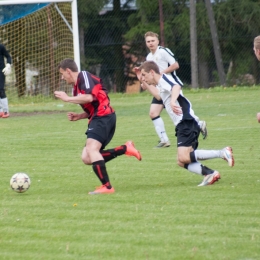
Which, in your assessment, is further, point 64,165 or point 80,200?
point 64,165

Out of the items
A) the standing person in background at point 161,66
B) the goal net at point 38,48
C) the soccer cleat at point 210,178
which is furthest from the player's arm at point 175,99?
the goal net at point 38,48

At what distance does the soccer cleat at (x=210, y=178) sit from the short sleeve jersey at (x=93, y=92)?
4.26 ft

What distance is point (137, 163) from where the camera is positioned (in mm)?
10828

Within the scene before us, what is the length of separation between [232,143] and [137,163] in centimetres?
233

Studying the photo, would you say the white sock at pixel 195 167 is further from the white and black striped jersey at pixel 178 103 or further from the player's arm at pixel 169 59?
the player's arm at pixel 169 59

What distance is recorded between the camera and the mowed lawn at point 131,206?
5.54 m

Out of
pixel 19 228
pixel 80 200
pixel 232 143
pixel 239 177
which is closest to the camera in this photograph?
pixel 19 228

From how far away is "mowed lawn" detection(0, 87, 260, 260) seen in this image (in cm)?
554

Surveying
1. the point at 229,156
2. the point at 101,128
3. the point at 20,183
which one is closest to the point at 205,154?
the point at 229,156

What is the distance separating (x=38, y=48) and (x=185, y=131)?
15.8 meters

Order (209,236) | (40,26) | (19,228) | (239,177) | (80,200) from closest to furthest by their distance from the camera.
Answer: (209,236), (19,228), (80,200), (239,177), (40,26)

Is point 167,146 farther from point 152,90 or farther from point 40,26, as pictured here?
point 40,26

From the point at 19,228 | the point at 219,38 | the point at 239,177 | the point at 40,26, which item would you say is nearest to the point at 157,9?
the point at 219,38

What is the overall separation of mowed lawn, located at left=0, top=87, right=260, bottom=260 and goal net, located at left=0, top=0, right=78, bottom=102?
9.17 metres
